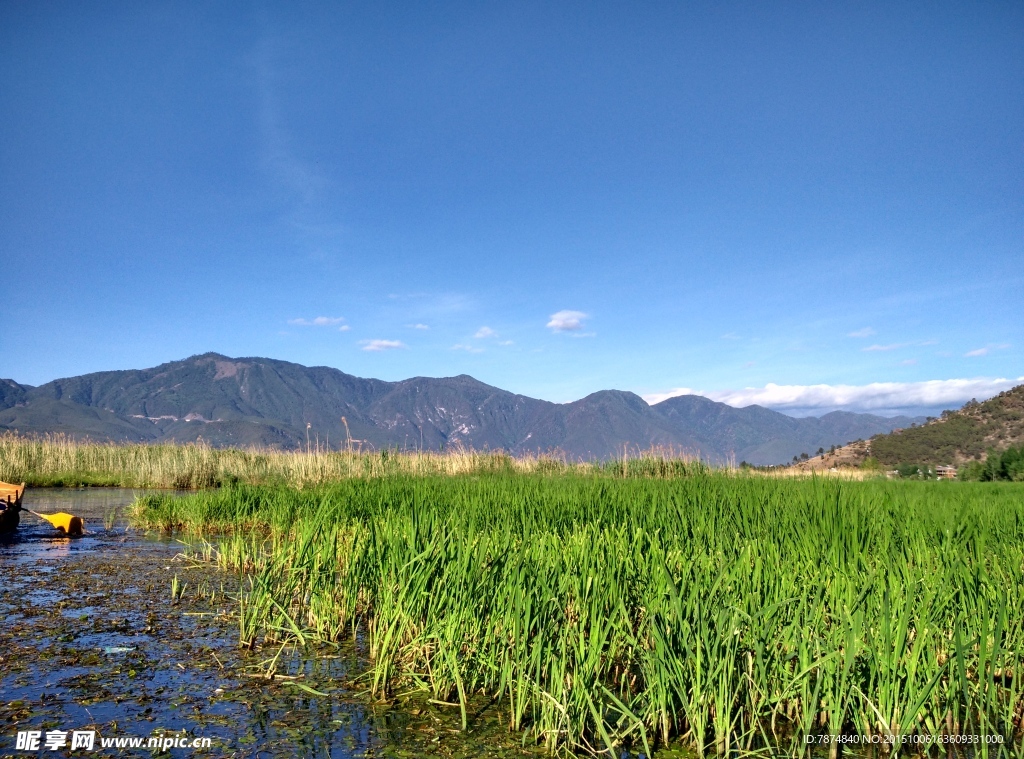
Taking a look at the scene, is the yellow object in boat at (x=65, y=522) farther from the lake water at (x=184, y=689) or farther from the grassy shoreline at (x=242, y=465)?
the grassy shoreline at (x=242, y=465)

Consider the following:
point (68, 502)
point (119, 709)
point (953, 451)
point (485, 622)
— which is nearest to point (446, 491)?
point (485, 622)

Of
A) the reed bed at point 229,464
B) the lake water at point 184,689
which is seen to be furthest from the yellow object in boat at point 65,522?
the reed bed at point 229,464

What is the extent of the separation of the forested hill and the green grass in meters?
38.2

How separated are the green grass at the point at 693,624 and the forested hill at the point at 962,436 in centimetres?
3815

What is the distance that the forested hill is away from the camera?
126 feet

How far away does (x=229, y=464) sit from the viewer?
22.7 meters

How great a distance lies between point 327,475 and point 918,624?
14904 mm

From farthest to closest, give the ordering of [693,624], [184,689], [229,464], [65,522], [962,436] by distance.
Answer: [962,436] < [229,464] < [65,522] < [184,689] < [693,624]

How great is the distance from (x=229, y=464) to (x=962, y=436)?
41.8 meters

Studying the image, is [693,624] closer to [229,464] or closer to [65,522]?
[65,522]

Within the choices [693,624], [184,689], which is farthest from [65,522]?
[693,624]

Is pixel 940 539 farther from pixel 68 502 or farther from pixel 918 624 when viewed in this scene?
pixel 68 502

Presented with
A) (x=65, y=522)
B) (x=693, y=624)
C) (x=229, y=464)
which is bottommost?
(x=65, y=522)

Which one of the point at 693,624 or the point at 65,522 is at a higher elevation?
the point at 693,624
